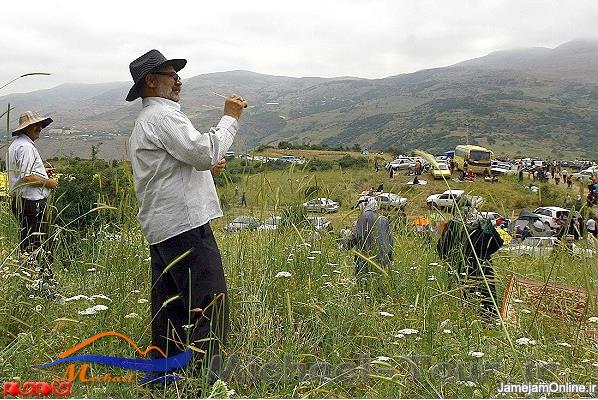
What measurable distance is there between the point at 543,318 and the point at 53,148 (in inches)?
157

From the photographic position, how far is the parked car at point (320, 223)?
161 inches

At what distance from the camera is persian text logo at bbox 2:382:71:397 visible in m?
2.13

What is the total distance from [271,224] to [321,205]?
1.63ft

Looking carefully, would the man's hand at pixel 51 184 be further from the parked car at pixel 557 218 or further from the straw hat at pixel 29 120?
the parked car at pixel 557 218

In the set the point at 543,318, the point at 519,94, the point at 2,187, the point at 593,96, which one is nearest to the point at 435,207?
the point at 543,318

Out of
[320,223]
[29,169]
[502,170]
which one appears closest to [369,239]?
[320,223]

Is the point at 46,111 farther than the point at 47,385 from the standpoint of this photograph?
Yes

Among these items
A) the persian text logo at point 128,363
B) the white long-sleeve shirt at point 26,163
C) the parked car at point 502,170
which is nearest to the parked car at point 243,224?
the persian text logo at point 128,363

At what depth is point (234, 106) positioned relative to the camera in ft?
9.27

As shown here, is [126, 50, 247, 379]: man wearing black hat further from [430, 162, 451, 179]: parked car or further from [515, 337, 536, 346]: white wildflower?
[515, 337, 536, 346]: white wildflower

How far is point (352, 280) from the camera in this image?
11.6 ft

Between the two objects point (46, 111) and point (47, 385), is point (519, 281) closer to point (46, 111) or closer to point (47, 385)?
point (47, 385)

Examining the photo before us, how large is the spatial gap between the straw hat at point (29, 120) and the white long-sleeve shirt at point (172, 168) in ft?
7.51

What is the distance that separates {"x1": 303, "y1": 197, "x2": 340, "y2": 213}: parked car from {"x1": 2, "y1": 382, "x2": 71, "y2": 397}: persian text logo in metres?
2.24
